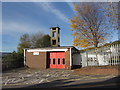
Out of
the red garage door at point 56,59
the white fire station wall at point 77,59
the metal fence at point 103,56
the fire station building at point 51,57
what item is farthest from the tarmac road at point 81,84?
the white fire station wall at point 77,59

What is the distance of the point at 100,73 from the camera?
1132 centimetres

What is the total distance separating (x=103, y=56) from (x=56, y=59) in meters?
9.02

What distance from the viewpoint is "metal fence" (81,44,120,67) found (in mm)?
12020

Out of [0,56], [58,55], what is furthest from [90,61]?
[0,56]

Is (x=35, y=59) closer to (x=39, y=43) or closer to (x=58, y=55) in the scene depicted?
(x=58, y=55)

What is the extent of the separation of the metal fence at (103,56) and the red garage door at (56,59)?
532cm

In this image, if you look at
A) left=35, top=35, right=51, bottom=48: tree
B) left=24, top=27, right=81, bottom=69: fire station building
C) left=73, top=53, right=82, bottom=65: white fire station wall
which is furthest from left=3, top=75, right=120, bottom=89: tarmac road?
left=35, top=35, right=51, bottom=48: tree

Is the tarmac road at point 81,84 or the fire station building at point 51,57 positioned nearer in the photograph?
the tarmac road at point 81,84

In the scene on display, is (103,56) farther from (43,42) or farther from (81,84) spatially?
(43,42)

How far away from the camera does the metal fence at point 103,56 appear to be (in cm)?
1202

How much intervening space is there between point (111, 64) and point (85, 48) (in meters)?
4.55

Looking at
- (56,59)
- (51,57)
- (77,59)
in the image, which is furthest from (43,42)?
(77,59)

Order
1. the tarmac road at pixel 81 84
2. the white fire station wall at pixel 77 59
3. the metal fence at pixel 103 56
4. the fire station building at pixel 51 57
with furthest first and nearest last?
the white fire station wall at pixel 77 59, the fire station building at pixel 51 57, the metal fence at pixel 103 56, the tarmac road at pixel 81 84

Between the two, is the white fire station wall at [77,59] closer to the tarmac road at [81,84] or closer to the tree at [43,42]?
the tarmac road at [81,84]
